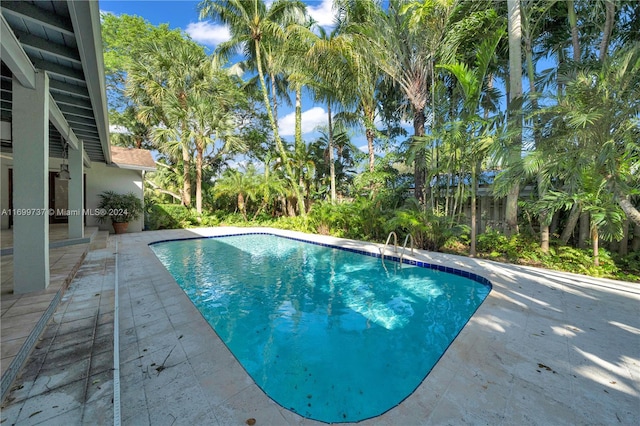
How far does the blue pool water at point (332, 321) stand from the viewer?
2.41 m

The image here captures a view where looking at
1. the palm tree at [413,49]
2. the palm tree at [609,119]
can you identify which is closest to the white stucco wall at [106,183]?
the palm tree at [413,49]

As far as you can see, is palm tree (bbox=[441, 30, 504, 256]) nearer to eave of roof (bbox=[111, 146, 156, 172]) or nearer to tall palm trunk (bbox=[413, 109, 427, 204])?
tall palm trunk (bbox=[413, 109, 427, 204])

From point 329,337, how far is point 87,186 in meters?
12.4

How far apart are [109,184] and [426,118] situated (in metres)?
13.2

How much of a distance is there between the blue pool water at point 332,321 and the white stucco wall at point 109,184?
6029mm

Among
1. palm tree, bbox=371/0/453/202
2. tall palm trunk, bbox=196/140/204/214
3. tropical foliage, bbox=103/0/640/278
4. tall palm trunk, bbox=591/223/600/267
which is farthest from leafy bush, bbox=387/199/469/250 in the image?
tall palm trunk, bbox=196/140/204/214

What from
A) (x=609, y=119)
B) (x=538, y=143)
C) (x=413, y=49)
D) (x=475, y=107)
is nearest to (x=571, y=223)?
(x=538, y=143)

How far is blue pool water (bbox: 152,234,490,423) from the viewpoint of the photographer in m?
2.41

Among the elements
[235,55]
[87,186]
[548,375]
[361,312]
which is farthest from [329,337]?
[235,55]

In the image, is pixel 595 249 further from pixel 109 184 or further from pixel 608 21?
pixel 109 184

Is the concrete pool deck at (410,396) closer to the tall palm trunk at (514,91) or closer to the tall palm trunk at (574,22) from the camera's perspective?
the tall palm trunk at (514,91)

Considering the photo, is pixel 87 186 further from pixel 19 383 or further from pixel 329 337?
pixel 329 337

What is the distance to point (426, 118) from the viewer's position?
30.6 feet

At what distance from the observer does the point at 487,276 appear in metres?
5.09
